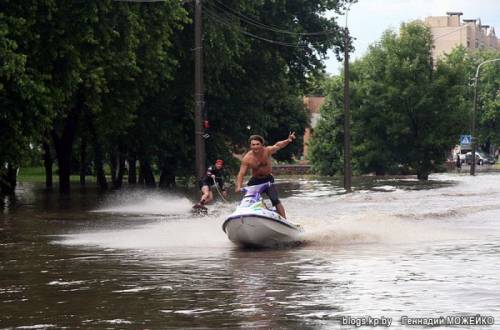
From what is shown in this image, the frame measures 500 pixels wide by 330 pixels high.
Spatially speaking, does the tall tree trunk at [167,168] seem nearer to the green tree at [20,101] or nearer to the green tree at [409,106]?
the green tree at [20,101]

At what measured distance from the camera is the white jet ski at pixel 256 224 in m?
18.5

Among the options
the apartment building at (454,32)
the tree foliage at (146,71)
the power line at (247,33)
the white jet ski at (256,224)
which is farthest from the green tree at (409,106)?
the apartment building at (454,32)

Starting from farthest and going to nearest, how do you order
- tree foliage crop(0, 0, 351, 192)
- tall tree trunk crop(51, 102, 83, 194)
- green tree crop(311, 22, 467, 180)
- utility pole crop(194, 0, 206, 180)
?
green tree crop(311, 22, 467, 180) → tall tree trunk crop(51, 102, 83, 194) → utility pole crop(194, 0, 206, 180) → tree foliage crop(0, 0, 351, 192)

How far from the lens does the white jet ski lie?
1853 cm

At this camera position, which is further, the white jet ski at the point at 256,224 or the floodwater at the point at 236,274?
the white jet ski at the point at 256,224

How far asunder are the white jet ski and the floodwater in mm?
315

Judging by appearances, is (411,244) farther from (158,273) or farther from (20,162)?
(20,162)

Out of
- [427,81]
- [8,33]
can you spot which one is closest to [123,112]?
[8,33]

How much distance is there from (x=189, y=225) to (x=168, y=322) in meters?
14.9

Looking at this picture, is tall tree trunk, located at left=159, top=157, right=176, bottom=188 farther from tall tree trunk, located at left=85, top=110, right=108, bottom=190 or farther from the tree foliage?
tall tree trunk, located at left=85, top=110, right=108, bottom=190

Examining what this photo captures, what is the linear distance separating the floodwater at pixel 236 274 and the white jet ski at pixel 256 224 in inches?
12.4

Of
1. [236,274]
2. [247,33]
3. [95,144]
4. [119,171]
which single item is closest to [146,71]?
[247,33]

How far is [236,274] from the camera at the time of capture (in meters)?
14.9

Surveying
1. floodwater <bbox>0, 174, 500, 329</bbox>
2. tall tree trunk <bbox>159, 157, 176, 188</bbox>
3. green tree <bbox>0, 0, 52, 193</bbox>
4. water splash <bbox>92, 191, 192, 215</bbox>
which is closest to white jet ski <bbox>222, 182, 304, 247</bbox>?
floodwater <bbox>0, 174, 500, 329</bbox>
